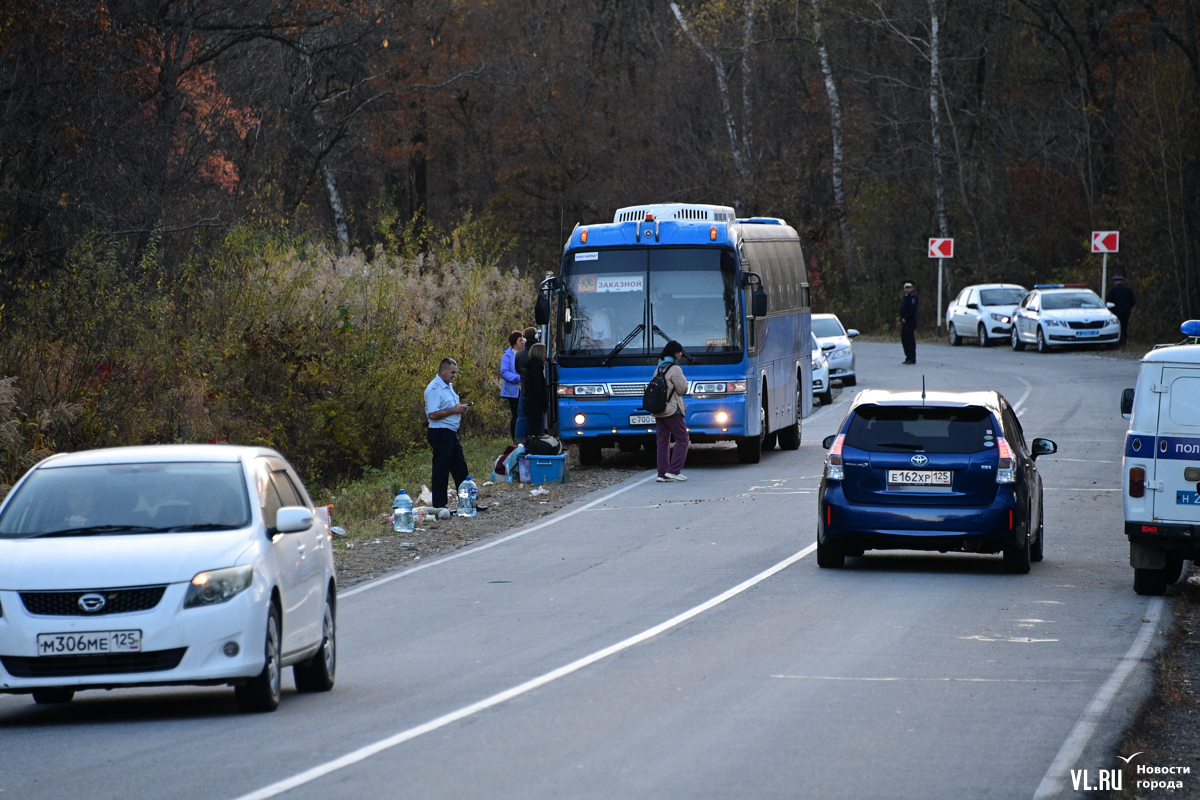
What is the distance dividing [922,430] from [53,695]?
8.14 metres

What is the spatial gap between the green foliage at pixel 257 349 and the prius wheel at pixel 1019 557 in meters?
10.8

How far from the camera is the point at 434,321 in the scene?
31.8 m

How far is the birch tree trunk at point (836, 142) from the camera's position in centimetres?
6556

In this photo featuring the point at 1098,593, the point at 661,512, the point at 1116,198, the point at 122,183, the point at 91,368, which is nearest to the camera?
the point at 1098,593

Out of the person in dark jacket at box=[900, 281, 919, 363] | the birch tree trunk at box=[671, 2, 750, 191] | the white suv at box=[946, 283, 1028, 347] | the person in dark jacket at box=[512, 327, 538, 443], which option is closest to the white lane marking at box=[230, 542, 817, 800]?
the person in dark jacket at box=[512, 327, 538, 443]

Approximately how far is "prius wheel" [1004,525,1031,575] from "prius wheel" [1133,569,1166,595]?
1.15 metres

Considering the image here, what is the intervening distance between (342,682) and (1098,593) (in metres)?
6.72

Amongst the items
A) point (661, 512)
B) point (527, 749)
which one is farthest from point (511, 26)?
point (527, 749)

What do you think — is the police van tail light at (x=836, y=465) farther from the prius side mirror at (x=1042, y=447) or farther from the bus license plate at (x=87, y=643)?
the bus license plate at (x=87, y=643)

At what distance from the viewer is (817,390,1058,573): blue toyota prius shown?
49.5ft

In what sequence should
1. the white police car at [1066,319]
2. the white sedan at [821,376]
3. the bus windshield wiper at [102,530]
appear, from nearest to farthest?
1. the bus windshield wiper at [102,530]
2. the white sedan at [821,376]
3. the white police car at [1066,319]

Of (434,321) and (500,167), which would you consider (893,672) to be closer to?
(434,321)

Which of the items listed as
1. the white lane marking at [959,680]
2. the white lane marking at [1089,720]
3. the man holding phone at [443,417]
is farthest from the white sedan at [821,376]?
the white lane marking at [959,680]

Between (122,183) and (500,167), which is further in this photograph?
(500,167)
